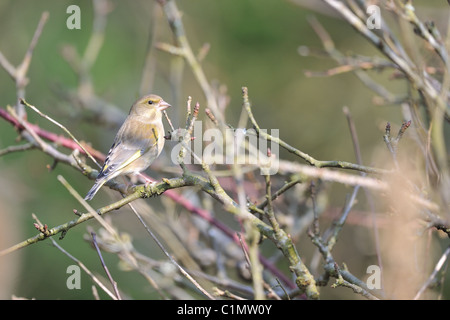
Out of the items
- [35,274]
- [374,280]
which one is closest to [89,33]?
[35,274]

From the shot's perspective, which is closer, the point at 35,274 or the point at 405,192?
the point at 405,192

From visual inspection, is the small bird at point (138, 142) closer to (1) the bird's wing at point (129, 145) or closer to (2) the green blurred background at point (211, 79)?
(1) the bird's wing at point (129, 145)

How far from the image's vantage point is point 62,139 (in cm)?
373

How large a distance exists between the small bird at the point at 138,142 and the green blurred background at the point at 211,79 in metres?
2.93

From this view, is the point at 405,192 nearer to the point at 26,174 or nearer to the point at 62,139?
the point at 62,139

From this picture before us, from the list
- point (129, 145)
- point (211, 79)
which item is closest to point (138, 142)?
point (129, 145)

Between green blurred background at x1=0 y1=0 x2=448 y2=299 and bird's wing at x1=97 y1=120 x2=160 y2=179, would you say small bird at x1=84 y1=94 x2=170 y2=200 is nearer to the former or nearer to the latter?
bird's wing at x1=97 y1=120 x2=160 y2=179

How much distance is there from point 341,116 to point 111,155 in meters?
4.79

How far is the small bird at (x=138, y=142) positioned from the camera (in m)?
4.10

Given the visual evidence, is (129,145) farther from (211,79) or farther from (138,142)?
(211,79)

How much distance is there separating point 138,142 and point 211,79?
3.44 meters

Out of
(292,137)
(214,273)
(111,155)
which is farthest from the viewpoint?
(292,137)

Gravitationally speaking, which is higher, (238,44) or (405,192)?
(238,44)

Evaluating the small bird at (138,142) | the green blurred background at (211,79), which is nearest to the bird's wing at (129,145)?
the small bird at (138,142)
